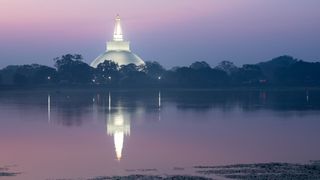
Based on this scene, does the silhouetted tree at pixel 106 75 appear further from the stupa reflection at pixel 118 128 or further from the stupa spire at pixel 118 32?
the stupa reflection at pixel 118 128

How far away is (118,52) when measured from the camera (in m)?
128

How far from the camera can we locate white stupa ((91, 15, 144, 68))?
125 m

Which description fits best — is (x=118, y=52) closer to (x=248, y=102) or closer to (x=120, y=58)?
(x=120, y=58)

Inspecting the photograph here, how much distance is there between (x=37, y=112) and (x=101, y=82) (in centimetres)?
6035

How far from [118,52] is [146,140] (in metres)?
98.9

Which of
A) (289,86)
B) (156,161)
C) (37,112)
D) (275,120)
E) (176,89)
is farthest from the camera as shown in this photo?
(289,86)

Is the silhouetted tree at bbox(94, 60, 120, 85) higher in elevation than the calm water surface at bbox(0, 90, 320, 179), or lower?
higher

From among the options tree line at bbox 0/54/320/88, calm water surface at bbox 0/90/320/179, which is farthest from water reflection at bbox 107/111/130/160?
tree line at bbox 0/54/320/88

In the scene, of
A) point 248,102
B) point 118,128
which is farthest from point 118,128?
point 248,102

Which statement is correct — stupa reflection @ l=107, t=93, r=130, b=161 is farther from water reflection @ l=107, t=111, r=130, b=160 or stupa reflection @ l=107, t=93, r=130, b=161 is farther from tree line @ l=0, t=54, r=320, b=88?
tree line @ l=0, t=54, r=320, b=88

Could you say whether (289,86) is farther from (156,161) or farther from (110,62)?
(156,161)

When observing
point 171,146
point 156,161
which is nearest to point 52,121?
point 171,146

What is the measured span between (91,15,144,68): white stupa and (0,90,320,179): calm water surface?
77696 mm

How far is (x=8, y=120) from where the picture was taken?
41.1m
